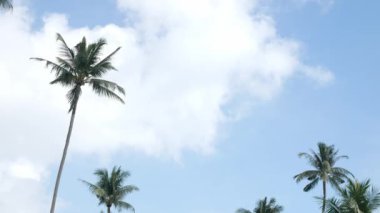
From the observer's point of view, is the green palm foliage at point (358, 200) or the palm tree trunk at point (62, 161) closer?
the green palm foliage at point (358, 200)

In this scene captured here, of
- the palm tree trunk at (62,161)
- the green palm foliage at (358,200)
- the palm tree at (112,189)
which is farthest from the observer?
the palm tree at (112,189)

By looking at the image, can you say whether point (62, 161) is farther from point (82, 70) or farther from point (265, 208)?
point (265, 208)

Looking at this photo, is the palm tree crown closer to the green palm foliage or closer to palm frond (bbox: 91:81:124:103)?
palm frond (bbox: 91:81:124:103)

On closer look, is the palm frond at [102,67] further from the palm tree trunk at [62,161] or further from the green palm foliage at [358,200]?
the green palm foliage at [358,200]

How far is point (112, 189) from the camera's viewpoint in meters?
55.8

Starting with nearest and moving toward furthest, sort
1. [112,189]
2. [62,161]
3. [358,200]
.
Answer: [358,200] < [62,161] < [112,189]

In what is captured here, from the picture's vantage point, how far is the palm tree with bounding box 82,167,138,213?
5481 centimetres

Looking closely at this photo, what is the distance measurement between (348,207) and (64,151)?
57.7 ft

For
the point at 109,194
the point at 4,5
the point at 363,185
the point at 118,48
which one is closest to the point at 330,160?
the point at 109,194

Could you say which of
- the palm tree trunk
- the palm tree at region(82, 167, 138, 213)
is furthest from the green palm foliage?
the palm tree at region(82, 167, 138, 213)

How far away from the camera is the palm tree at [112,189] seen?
5481 cm

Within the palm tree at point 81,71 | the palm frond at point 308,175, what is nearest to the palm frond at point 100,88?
the palm tree at point 81,71

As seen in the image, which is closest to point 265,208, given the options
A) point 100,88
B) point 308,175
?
point 308,175

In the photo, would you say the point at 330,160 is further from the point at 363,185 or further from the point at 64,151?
the point at 363,185
